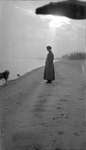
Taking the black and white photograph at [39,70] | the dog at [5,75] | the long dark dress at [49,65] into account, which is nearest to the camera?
the black and white photograph at [39,70]

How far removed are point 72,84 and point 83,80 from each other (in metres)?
0.12

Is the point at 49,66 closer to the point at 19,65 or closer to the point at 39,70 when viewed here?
the point at 39,70

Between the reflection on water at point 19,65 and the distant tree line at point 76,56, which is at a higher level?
the distant tree line at point 76,56

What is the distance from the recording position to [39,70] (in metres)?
2.49

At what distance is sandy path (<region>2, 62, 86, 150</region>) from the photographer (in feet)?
6.62

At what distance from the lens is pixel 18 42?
2.42 meters

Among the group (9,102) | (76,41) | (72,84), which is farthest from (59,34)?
(9,102)

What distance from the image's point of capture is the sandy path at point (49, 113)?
6.62 feet

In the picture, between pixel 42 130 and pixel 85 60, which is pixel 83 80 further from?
pixel 42 130

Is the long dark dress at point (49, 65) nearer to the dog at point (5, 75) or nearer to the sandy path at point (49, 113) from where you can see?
the sandy path at point (49, 113)

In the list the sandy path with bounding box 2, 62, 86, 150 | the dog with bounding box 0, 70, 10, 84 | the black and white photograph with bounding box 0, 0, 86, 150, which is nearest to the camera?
the sandy path with bounding box 2, 62, 86, 150

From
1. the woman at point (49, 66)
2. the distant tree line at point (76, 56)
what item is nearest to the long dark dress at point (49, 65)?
the woman at point (49, 66)

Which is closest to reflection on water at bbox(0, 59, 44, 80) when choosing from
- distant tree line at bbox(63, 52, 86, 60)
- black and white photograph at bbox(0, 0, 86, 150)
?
black and white photograph at bbox(0, 0, 86, 150)

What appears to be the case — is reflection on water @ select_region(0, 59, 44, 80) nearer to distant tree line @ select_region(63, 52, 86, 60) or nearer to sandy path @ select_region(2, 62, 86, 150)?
sandy path @ select_region(2, 62, 86, 150)
